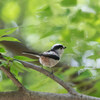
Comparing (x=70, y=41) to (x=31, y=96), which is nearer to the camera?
(x=31, y=96)

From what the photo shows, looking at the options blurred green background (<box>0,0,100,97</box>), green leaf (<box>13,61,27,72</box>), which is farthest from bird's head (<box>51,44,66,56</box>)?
green leaf (<box>13,61,27,72</box>)

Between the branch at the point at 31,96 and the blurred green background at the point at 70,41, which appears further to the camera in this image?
the blurred green background at the point at 70,41

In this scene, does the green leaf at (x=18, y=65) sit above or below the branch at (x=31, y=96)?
above

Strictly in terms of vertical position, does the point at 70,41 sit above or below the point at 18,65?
above

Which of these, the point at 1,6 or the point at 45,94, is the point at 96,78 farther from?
the point at 1,6

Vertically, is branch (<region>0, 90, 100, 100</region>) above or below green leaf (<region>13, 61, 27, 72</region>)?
below

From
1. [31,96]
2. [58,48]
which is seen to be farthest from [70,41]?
[31,96]

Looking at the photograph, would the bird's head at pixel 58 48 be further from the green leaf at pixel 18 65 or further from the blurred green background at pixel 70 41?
the green leaf at pixel 18 65

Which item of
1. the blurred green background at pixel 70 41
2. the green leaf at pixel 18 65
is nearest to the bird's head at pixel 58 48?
the blurred green background at pixel 70 41

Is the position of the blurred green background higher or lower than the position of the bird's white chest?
higher

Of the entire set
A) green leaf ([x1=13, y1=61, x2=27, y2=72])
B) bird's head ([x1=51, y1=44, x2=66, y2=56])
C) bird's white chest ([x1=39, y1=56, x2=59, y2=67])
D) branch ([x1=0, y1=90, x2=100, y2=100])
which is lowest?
branch ([x1=0, y1=90, x2=100, y2=100])

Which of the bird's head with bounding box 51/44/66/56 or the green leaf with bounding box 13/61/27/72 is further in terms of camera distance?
the bird's head with bounding box 51/44/66/56

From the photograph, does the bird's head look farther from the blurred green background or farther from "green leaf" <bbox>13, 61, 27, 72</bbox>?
"green leaf" <bbox>13, 61, 27, 72</bbox>

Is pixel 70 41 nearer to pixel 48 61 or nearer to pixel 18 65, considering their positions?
pixel 48 61
